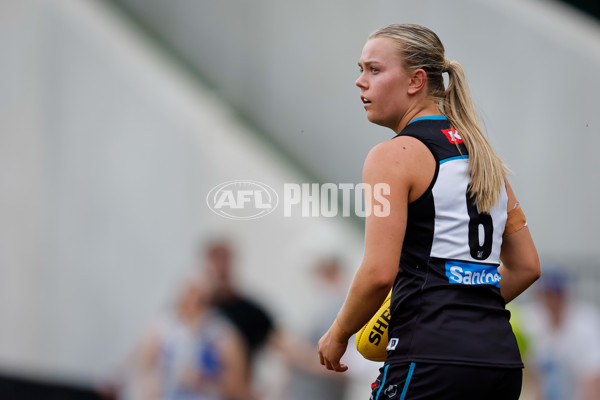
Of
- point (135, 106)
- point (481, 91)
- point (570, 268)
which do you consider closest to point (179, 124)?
point (135, 106)

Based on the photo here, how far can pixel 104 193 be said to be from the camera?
394 inches

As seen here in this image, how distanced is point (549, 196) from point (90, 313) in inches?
215

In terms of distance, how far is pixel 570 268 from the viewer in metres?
8.34

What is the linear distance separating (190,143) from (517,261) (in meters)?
7.02

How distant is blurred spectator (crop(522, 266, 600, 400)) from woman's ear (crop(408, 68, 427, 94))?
14.6 ft

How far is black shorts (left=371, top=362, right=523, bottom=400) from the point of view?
2.48 m

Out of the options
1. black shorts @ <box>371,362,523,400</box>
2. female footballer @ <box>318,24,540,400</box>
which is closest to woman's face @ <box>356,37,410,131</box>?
female footballer @ <box>318,24,540,400</box>

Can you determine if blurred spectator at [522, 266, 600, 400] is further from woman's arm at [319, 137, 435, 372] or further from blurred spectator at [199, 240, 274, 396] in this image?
woman's arm at [319, 137, 435, 372]

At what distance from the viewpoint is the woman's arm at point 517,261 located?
2.86 m

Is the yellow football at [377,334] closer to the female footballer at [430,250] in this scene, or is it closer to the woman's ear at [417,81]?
the female footballer at [430,250]

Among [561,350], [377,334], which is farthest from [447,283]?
[561,350]

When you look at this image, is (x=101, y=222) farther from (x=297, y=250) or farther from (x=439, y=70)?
(x=439, y=70)

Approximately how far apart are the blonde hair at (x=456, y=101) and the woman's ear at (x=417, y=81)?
2 centimetres

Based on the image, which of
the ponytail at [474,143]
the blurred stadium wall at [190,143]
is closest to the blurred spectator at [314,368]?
the blurred stadium wall at [190,143]
